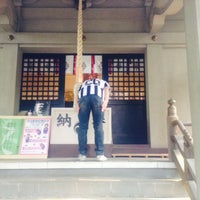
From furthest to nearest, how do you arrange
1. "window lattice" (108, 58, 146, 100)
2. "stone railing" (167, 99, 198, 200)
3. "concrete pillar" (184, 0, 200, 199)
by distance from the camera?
"window lattice" (108, 58, 146, 100)
"stone railing" (167, 99, 198, 200)
"concrete pillar" (184, 0, 200, 199)

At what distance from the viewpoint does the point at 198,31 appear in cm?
306

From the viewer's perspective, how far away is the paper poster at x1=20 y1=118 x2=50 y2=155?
521cm

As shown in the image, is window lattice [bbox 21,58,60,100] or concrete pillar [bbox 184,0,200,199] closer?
concrete pillar [bbox 184,0,200,199]

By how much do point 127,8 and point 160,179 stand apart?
203 inches

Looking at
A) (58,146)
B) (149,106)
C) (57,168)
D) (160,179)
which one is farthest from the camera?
(149,106)

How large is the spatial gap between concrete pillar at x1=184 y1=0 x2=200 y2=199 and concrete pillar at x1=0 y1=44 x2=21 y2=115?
5.09 meters

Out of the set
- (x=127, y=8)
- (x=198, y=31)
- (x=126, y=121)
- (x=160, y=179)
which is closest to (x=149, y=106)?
(x=126, y=121)

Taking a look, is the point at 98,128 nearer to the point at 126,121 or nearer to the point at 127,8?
the point at 126,121

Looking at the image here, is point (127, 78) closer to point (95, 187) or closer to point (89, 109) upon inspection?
point (89, 109)

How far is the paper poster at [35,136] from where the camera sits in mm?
5215

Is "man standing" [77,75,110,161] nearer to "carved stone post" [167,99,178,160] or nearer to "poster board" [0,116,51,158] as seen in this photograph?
"poster board" [0,116,51,158]

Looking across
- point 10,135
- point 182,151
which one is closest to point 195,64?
point 182,151

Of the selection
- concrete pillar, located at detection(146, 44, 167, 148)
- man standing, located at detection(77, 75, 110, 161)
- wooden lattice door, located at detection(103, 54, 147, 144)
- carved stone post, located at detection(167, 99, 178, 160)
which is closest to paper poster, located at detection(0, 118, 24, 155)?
man standing, located at detection(77, 75, 110, 161)

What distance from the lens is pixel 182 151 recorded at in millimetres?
4070
